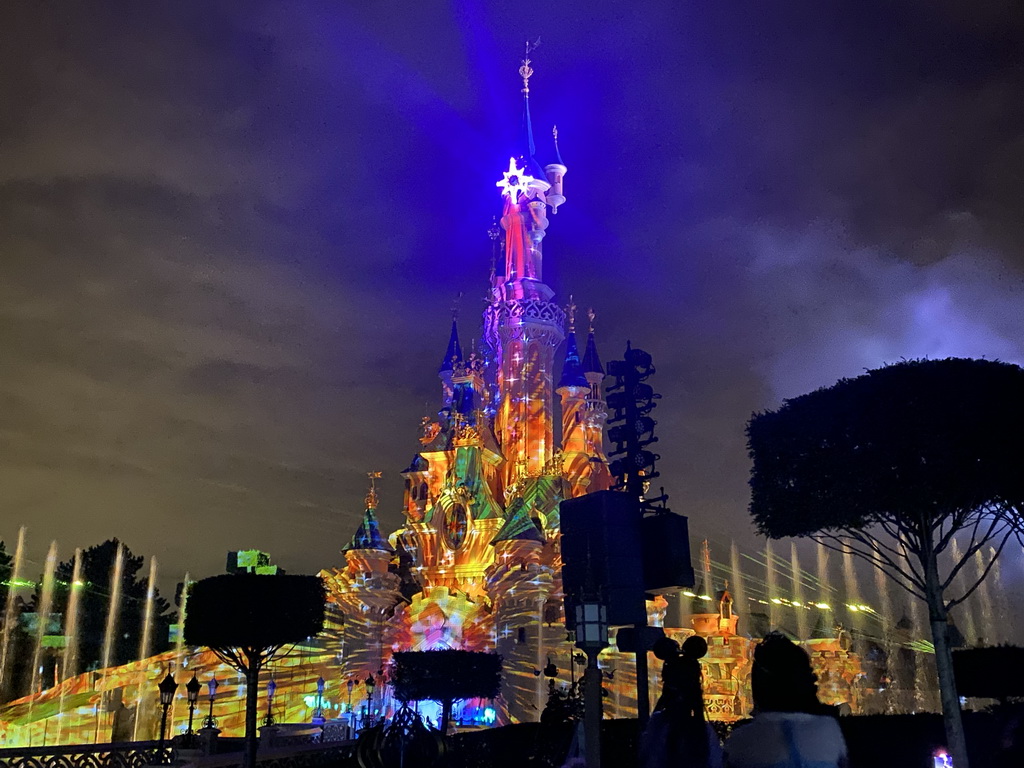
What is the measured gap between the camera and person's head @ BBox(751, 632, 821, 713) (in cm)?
418

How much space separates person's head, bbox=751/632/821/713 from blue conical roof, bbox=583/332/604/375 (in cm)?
4470

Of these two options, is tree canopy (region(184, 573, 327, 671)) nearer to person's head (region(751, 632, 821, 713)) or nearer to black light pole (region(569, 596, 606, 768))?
black light pole (region(569, 596, 606, 768))

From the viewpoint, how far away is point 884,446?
15594 millimetres

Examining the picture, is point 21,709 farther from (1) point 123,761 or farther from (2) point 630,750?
(2) point 630,750

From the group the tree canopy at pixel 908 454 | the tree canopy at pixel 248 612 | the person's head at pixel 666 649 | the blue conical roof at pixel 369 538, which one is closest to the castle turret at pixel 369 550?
the blue conical roof at pixel 369 538

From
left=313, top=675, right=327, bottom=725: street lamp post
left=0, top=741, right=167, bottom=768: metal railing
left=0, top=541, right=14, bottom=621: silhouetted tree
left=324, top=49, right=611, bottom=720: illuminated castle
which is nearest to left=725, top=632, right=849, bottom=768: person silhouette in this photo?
left=0, top=741, right=167, bottom=768: metal railing

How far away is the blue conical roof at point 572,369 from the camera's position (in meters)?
48.1

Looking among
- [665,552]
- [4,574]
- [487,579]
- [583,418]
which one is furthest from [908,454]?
[4,574]

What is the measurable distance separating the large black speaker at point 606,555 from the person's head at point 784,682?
6167 mm

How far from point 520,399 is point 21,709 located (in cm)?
2815

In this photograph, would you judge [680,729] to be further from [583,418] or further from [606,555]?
[583,418]

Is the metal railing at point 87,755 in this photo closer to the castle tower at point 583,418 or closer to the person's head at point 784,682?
the person's head at point 784,682

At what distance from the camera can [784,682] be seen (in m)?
4.21

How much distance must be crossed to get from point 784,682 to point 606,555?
21.4 feet
